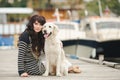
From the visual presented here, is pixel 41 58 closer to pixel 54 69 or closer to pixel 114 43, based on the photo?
pixel 54 69

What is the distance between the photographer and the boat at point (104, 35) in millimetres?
25531

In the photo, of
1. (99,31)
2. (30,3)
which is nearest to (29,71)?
(99,31)

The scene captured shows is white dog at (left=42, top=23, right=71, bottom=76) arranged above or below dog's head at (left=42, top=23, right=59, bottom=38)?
below

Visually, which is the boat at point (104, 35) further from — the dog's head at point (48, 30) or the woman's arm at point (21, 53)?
the dog's head at point (48, 30)

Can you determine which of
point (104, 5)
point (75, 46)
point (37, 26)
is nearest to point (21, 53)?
point (37, 26)

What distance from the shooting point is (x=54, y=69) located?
443 inches

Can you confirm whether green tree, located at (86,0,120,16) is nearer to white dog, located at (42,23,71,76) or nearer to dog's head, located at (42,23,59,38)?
white dog, located at (42,23,71,76)

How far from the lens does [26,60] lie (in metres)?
11.3

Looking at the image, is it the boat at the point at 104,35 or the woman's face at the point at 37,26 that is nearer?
the woman's face at the point at 37,26

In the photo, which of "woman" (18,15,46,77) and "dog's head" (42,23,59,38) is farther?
"woman" (18,15,46,77)

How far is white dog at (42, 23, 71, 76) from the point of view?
1071 centimetres

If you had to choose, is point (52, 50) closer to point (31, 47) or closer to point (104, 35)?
point (31, 47)

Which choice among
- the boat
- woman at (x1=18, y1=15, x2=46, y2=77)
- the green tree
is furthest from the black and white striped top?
the green tree

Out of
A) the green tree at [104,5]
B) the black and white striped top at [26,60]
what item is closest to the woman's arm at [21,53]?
the black and white striped top at [26,60]
